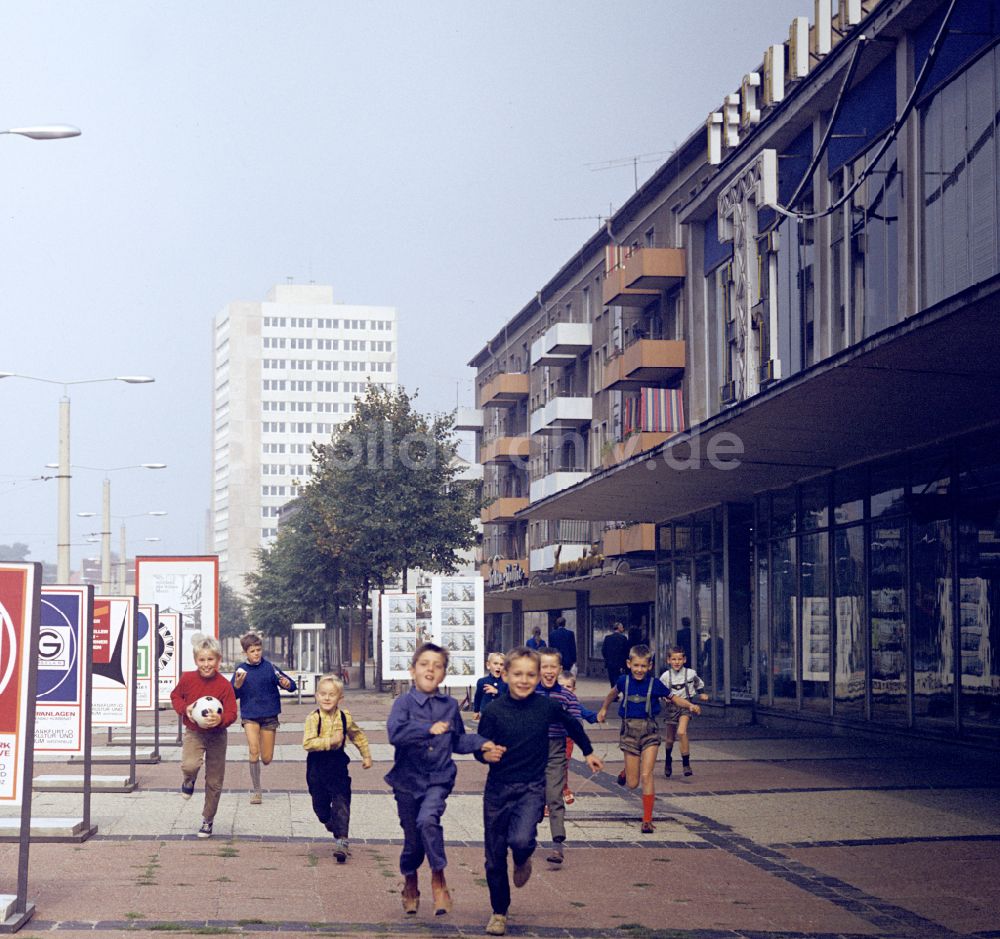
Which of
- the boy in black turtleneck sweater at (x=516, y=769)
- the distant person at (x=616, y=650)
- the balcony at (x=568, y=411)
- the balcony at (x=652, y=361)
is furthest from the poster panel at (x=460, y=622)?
the balcony at (x=568, y=411)

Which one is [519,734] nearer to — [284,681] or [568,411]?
[284,681]

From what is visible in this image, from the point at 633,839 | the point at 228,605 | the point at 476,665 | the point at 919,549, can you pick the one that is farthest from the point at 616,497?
the point at 228,605

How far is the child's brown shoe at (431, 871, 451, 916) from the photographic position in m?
9.00

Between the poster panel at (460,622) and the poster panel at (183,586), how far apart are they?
5.24m

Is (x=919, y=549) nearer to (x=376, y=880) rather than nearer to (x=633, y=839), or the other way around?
(x=633, y=839)

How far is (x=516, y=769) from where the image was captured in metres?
9.02

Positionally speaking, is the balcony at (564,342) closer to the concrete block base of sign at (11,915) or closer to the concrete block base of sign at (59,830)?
the concrete block base of sign at (59,830)

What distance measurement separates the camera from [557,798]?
38.3 feet

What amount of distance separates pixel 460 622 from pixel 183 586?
6267mm

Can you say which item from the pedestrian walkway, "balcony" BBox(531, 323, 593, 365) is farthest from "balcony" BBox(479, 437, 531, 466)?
the pedestrian walkway

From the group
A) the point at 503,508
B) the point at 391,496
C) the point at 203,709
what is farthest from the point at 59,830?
the point at 503,508

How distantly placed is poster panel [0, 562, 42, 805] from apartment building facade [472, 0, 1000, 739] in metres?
6.47

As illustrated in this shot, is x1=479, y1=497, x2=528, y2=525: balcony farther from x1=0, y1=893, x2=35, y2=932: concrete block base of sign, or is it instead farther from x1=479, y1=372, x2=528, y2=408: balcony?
x1=0, y1=893, x2=35, y2=932: concrete block base of sign

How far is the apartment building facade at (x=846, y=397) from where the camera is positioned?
1791cm
